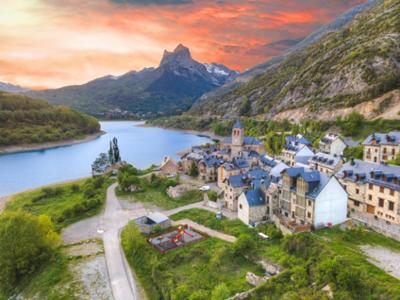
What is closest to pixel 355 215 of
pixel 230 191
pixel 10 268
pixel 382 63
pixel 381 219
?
pixel 381 219

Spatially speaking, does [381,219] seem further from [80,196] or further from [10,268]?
[80,196]

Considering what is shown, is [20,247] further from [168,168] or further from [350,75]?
[350,75]

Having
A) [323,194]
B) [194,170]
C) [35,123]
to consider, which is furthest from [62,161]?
[323,194]

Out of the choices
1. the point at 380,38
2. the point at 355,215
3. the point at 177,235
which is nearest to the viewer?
the point at 355,215

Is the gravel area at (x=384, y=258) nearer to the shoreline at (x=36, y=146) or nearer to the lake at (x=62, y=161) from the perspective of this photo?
the lake at (x=62, y=161)

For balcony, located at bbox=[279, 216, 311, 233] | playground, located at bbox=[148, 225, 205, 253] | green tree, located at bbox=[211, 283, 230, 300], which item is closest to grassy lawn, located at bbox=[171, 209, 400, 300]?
balcony, located at bbox=[279, 216, 311, 233]
